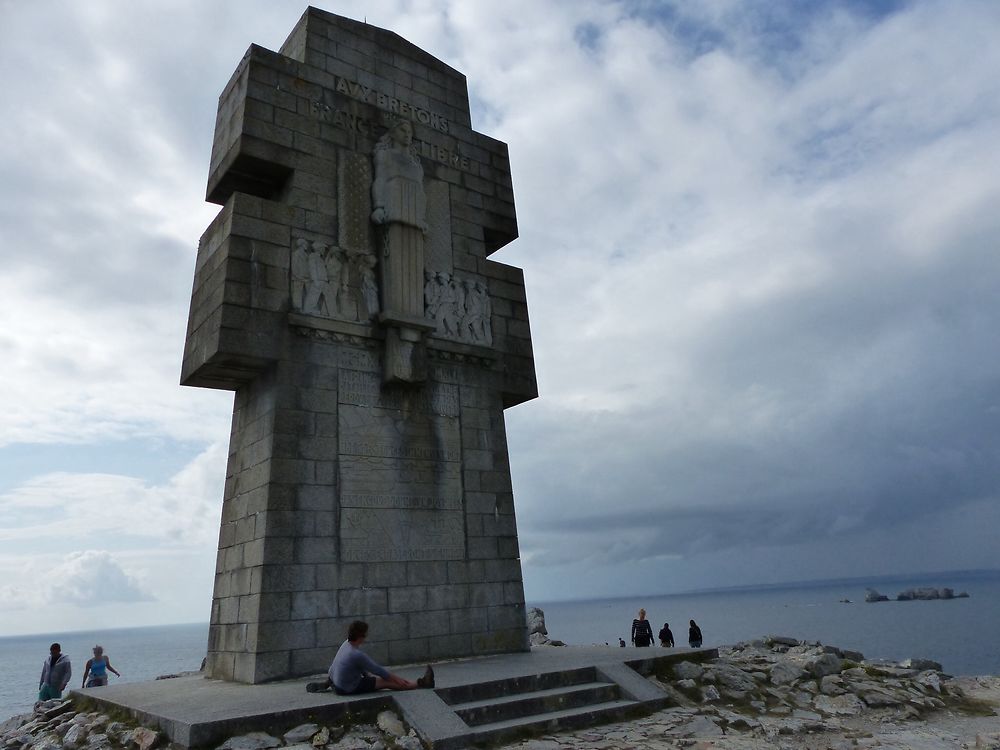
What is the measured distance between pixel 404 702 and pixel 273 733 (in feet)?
4.14

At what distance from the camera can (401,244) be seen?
11555 mm

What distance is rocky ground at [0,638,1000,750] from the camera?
693 centimetres

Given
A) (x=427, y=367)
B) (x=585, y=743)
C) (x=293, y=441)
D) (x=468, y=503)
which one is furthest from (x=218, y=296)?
(x=585, y=743)

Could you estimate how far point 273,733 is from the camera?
21.8ft

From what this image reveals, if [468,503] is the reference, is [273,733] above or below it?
below

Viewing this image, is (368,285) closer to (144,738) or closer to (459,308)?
(459,308)

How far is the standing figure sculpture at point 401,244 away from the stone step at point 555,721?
500 cm

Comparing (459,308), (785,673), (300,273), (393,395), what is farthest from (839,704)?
(300,273)

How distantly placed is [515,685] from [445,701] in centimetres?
90

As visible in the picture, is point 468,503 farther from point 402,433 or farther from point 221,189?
point 221,189

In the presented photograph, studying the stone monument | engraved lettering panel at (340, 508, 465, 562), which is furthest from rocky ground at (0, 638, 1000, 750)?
engraved lettering panel at (340, 508, 465, 562)

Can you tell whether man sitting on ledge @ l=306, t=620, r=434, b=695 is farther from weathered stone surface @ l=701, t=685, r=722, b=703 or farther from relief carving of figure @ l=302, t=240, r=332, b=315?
relief carving of figure @ l=302, t=240, r=332, b=315

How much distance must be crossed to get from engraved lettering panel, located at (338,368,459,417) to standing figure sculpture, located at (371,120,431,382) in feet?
0.89

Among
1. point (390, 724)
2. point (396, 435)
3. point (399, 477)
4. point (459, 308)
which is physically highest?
point (459, 308)
